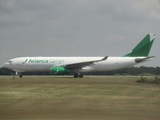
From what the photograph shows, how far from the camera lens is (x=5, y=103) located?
22.4 meters

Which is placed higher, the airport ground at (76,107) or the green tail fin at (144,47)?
the green tail fin at (144,47)

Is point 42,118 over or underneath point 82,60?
underneath

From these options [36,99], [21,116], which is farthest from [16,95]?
[21,116]

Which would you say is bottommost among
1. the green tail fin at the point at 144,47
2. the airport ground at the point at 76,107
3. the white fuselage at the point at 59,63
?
the airport ground at the point at 76,107

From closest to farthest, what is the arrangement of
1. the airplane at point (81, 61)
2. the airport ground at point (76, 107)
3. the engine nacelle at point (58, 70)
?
the airport ground at point (76, 107), the engine nacelle at point (58, 70), the airplane at point (81, 61)

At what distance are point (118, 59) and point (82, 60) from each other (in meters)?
6.59

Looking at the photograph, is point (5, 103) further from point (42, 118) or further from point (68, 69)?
point (68, 69)

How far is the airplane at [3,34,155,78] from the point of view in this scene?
2331 inches

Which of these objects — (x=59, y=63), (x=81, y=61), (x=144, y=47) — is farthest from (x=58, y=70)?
(x=144, y=47)

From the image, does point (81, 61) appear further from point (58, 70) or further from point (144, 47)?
point (144, 47)

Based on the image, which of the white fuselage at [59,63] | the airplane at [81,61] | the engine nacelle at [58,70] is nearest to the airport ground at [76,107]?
the engine nacelle at [58,70]

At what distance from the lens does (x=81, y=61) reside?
60.1 meters

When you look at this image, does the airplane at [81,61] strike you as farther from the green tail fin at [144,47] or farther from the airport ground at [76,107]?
the airport ground at [76,107]

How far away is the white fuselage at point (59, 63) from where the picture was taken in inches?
2361
